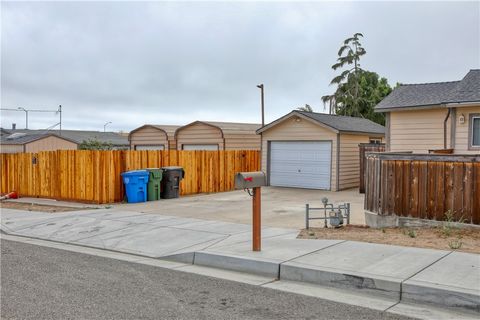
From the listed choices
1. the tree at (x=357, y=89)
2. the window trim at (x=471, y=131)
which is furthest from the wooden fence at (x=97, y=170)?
the tree at (x=357, y=89)

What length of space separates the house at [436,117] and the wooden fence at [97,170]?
24.6 feet

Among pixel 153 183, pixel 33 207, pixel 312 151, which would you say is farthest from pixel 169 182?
pixel 312 151

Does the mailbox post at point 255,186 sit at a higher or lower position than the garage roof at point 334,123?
lower

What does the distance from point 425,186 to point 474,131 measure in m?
6.64

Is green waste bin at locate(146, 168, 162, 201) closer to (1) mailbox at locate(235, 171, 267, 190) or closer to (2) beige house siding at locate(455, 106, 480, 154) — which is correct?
(1) mailbox at locate(235, 171, 267, 190)

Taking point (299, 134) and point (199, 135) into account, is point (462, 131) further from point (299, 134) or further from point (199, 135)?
point (199, 135)

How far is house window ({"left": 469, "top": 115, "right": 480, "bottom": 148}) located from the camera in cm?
1488

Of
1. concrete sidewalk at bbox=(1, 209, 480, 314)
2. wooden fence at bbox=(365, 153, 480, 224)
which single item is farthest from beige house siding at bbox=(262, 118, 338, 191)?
concrete sidewalk at bbox=(1, 209, 480, 314)

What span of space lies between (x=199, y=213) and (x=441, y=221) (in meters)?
6.57

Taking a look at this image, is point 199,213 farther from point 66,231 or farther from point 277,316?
point 277,316

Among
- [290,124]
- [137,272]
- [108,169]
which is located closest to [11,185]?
[108,169]

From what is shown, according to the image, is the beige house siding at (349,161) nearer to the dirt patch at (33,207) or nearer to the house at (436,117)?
the house at (436,117)

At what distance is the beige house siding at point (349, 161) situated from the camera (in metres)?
20.5

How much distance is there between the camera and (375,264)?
6.89 metres
